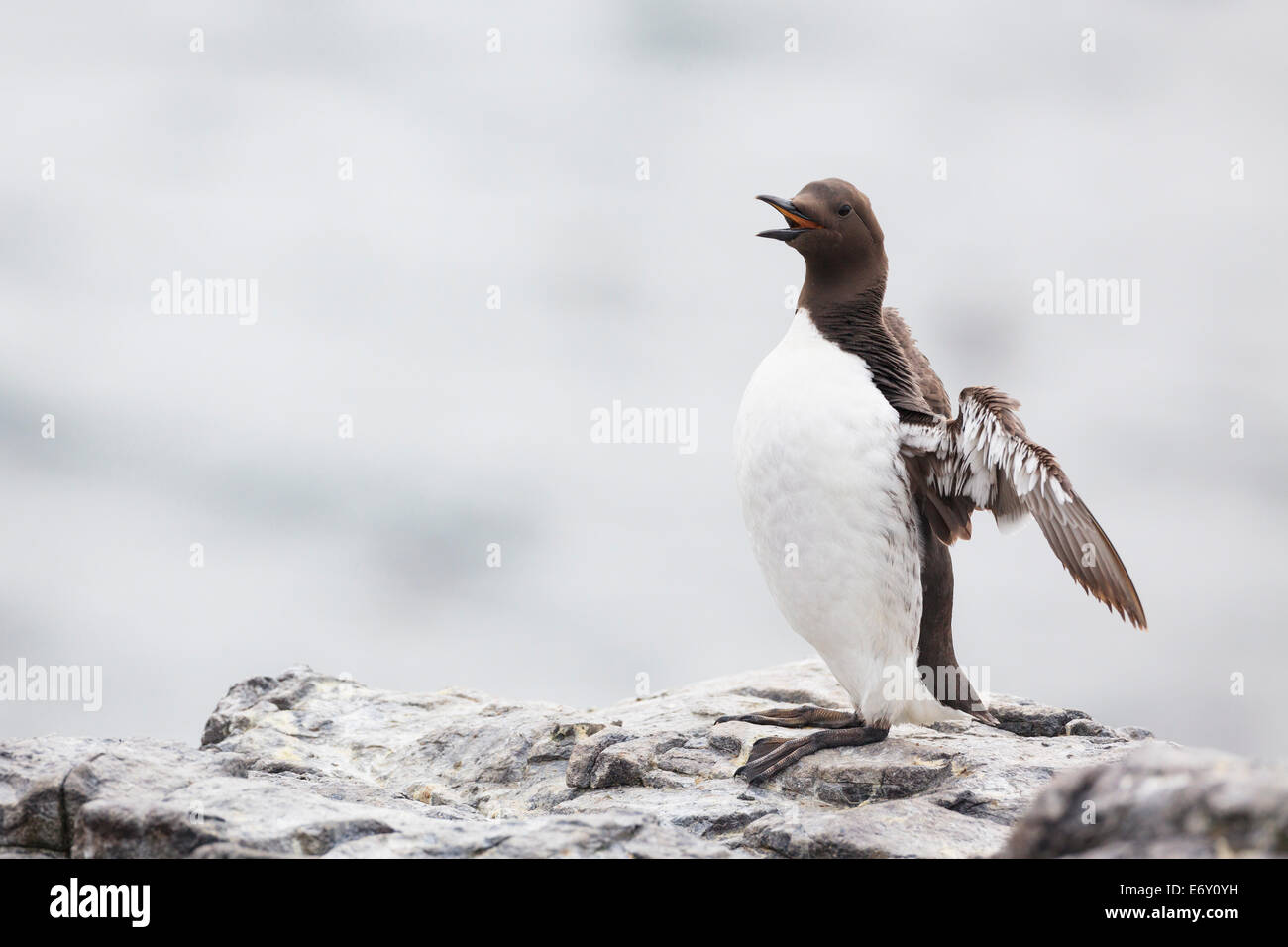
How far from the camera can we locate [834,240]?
742 centimetres

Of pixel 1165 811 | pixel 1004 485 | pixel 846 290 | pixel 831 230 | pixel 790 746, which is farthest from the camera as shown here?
pixel 846 290

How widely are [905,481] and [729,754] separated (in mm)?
1983

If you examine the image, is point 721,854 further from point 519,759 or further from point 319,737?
point 319,737

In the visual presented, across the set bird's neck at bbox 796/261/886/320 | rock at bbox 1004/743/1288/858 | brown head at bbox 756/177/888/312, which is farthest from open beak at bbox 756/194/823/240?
rock at bbox 1004/743/1288/858

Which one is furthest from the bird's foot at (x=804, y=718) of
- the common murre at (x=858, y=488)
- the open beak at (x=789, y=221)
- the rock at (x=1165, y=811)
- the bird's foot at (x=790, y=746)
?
the rock at (x=1165, y=811)

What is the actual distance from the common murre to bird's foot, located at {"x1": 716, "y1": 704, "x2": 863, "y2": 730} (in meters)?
0.01

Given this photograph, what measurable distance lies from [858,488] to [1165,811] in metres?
3.71

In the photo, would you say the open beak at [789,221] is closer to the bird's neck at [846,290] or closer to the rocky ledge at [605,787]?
the bird's neck at [846,290]

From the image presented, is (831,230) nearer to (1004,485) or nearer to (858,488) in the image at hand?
(858,488)

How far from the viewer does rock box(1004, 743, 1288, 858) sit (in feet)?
10.2

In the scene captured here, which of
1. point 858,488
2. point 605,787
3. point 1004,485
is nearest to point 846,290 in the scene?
point 858,488
